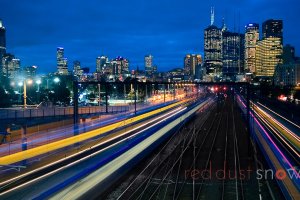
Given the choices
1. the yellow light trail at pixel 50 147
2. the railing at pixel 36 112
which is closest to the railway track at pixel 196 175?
the yellow light trail at pixel 50 147

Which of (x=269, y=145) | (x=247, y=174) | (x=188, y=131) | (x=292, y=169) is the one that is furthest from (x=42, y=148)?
(x=188, y=131)

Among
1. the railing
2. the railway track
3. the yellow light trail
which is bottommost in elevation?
the railway track

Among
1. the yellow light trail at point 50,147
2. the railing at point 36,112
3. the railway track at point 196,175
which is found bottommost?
the railway track at point 196,175

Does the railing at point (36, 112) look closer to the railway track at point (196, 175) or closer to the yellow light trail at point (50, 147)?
the yellow light trail at point (50, 147)

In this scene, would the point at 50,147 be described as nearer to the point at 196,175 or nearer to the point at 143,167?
the point at 143,167

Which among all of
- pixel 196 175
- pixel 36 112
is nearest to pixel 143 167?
pixel 196 175

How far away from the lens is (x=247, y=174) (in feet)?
76.6

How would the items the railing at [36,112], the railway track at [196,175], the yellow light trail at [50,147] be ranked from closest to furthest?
the railway track at [196,175] < the yellow light trail at [50,147] < the railing at [36,112]

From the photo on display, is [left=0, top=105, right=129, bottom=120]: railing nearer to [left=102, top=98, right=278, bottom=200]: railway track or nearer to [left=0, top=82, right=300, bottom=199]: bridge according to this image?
[left=0, top=82, right=300, bottom=199]: bridge

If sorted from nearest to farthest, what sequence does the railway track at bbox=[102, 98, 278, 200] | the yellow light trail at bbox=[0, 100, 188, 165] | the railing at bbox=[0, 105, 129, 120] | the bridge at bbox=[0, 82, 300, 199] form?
the bridge at bbox=[0, 82, 300, 199] < the railway track at bbox=[102, 98, 278, 200] < the yellow light trail at bbox=[0, 100, 188, 165] < the railing at bbox=[0, 105, 129, 120]

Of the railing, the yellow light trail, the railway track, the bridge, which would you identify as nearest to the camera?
the bridge

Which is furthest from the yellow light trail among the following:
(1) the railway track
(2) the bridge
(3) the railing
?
(3) the railing

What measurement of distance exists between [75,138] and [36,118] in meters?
10.3

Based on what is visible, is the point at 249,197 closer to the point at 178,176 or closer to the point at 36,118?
the point at 178,176
